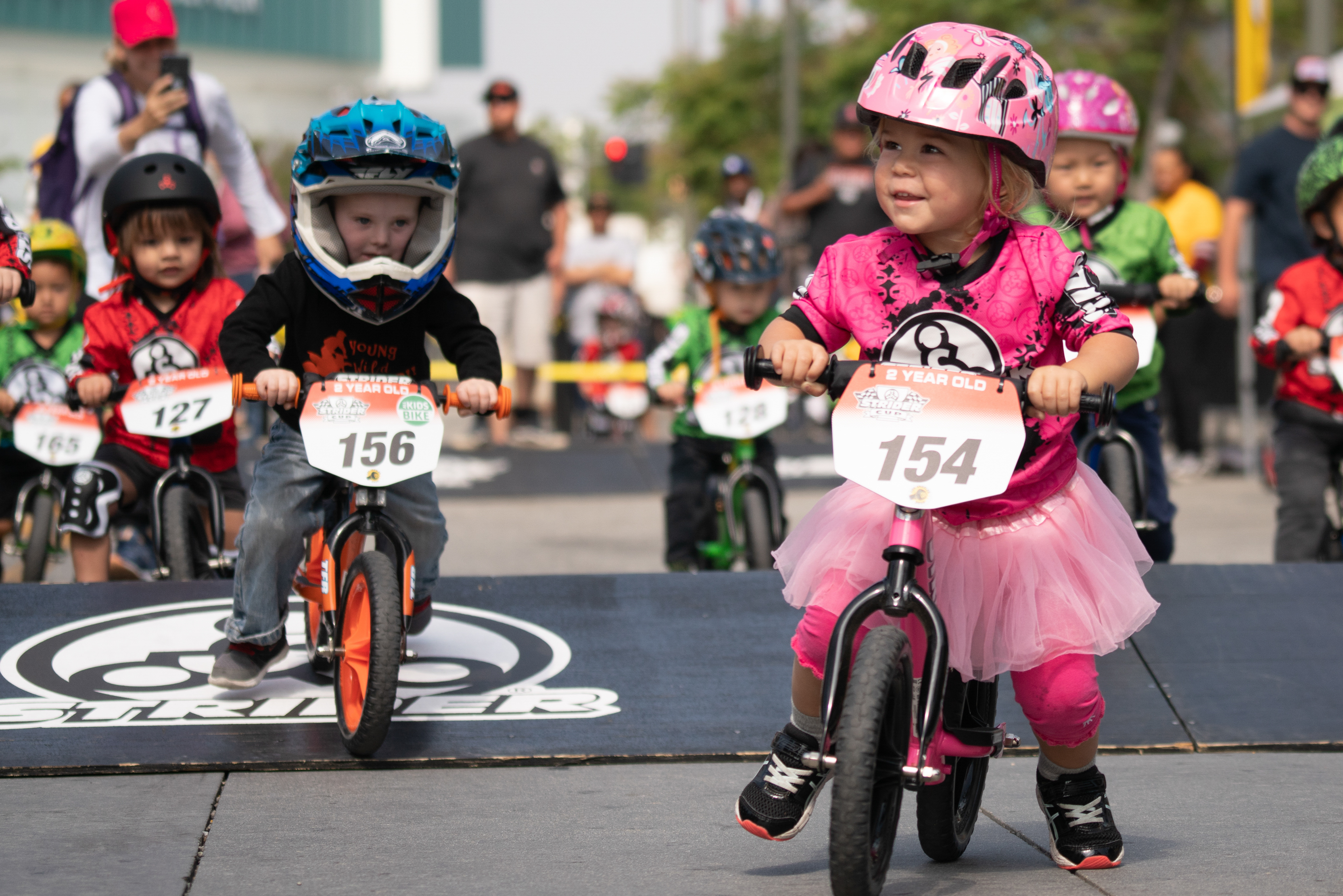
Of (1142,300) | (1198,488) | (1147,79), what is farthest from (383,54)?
(1142,300)

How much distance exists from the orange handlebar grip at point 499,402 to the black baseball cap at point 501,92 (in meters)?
8.56

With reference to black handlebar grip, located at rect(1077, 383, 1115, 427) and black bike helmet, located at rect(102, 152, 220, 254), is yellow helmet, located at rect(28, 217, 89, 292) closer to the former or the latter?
black bike helmet, located at rect(102, 152, 220, 254)

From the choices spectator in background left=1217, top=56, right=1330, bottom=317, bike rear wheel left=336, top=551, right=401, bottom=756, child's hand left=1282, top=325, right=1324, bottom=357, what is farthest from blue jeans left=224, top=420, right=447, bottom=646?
spectator in background left=1217, top=56, right=1330, bottom=317

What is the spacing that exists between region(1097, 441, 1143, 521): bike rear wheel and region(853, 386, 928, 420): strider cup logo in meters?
3.41

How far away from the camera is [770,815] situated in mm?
3693

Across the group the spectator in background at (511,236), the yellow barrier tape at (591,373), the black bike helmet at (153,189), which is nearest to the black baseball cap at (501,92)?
the spectator in background at (511,236)

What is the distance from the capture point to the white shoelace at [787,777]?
3713 mm

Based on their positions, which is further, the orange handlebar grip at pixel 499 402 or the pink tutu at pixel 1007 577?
the orange handlebar grip at pixel 499 402

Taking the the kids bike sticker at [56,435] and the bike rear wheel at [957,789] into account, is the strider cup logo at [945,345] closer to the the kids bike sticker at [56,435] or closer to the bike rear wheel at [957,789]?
the bike rear wheel at [957,789]

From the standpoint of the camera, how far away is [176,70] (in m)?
7.61

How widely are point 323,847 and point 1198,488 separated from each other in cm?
934

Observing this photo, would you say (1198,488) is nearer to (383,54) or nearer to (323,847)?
(323,847)

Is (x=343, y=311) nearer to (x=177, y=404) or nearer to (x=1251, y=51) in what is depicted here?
(x=177, y=404)

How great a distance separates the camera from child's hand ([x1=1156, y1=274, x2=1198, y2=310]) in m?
6.54
